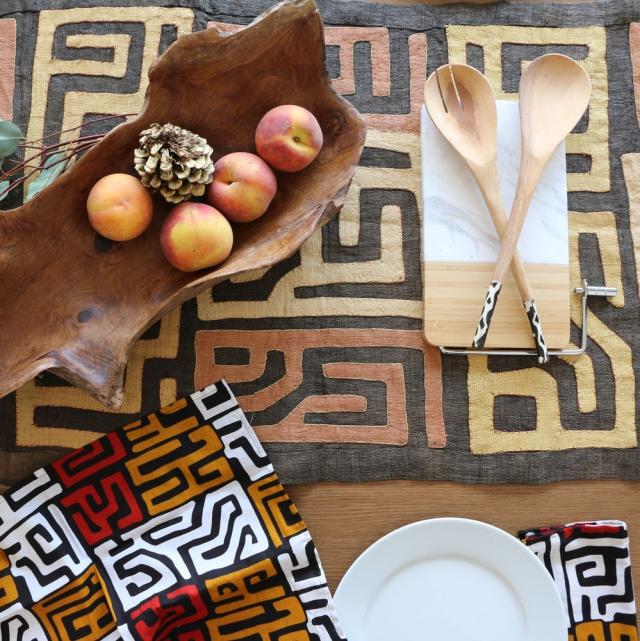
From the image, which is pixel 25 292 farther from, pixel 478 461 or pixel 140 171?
pixel 478 461

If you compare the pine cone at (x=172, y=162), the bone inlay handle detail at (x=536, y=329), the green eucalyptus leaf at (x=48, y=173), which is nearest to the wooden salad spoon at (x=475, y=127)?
the bone inlay handle detail at (x=536, y=329)

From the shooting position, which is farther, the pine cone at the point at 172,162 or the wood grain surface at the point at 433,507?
the wood grain surface at the point at 433,507

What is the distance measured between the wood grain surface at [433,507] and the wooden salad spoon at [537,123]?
0.18 m

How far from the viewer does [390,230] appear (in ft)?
2.42

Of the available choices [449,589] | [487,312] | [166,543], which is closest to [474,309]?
[487,312]

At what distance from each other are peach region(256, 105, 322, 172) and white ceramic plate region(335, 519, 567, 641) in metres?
0.40

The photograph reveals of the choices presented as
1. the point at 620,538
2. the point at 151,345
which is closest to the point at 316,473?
the point at 151,345

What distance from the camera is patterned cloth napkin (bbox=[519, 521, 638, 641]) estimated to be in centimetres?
71

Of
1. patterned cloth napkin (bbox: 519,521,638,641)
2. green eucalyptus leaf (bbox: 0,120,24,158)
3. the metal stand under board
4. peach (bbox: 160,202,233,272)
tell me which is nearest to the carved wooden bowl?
peach (bbox: 160,202,233,272)

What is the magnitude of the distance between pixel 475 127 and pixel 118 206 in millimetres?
389

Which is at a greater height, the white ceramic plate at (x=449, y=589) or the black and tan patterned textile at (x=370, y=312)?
the black and tan patterned textile at (x=370, y=312)

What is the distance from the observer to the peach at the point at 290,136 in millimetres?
621

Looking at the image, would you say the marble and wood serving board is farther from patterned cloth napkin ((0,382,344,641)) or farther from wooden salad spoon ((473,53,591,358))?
patterned cloth napkin ((0,382,344,641))

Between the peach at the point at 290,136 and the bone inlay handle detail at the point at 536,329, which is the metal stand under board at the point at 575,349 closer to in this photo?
the bone inlay handle detail at the point at 536,329
